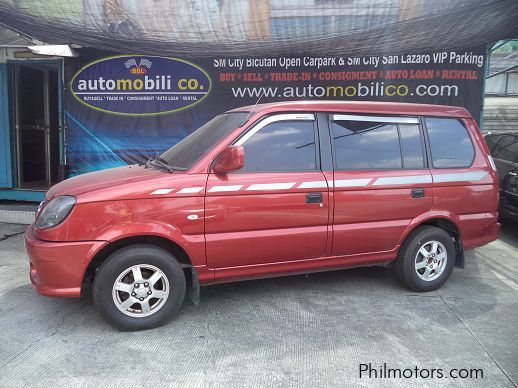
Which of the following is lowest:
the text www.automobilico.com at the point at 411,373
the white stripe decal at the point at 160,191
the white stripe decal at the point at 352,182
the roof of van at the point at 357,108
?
the text www.automobilico.com at the point at 411,373

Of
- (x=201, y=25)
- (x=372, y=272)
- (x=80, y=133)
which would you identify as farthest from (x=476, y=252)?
(x=80, y=133)

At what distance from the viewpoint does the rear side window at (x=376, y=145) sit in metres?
4.08

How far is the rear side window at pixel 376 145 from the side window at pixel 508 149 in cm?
325

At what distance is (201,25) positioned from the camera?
261 inches

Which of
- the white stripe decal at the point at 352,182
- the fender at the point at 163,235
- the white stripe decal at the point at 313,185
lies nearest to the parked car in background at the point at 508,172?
the white stripe decal at the point at 352,182

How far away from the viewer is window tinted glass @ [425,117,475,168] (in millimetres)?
4422

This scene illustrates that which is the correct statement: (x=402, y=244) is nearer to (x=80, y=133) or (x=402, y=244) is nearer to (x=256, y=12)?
(x=256, y=12)

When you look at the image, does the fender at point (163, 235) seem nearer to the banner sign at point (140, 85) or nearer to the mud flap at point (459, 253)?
the mud flap at point (459, 253)

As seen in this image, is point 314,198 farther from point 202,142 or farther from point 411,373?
point 411,373

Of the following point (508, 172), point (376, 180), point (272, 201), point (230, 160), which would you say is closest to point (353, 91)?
point (508, 172)

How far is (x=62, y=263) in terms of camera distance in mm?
3312

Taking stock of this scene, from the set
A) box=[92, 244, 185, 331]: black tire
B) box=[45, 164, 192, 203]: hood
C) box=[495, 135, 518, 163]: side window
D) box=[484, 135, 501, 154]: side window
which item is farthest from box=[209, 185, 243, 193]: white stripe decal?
box=[484, 135, 501, 154]: side window

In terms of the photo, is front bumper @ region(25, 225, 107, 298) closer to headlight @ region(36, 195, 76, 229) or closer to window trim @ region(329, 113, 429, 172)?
headlight @ region(36, 195, 76, 229)

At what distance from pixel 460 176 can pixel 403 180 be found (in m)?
0.69
